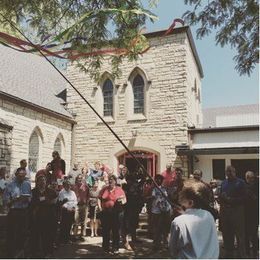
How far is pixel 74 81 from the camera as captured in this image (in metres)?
16.7

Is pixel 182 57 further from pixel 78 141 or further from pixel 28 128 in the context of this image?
pixel 28 128

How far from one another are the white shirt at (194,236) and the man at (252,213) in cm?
495

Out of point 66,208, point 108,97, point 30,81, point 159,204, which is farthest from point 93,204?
point 30,81

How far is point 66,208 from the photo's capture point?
27.2 ft

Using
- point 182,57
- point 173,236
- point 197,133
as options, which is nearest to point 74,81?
point 182,57

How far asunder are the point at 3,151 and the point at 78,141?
193 inches

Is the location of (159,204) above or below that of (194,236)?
below

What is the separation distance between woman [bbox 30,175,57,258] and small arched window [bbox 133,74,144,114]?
28.8 feet

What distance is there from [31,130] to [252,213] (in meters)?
9.03

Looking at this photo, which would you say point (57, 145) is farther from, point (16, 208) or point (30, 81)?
point (16, 208)

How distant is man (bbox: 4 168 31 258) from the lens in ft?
22.4

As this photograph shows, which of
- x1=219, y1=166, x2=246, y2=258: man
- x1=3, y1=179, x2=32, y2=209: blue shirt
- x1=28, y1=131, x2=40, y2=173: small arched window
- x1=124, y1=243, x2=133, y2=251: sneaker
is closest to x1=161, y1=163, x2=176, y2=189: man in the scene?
x1=124, y1=243, x2=133, y2=251: sneaker

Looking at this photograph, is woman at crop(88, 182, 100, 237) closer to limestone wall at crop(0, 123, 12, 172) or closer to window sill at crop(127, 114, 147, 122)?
limestone wall at crop(0, 123, 12, 172)

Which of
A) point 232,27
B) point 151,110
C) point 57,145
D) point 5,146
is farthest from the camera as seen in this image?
point 57,145
